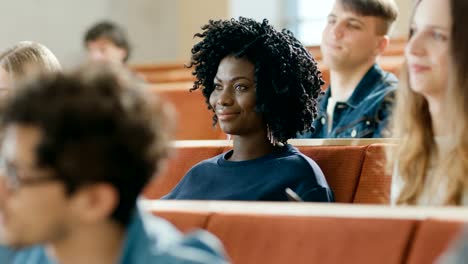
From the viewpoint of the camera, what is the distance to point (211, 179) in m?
2.76

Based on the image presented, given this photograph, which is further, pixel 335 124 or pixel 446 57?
pixel 335 124

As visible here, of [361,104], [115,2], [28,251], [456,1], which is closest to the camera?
[28,251]

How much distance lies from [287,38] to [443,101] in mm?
866

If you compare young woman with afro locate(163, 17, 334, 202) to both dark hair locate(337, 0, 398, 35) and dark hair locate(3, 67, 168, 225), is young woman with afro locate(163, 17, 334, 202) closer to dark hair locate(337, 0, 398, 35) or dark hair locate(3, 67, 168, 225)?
dark hair locate(337, 0, 398, 35)

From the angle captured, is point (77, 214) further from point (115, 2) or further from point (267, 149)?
point (115, 2)

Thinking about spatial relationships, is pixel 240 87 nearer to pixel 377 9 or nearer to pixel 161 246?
pixel 377 9

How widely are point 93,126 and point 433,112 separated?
105cm

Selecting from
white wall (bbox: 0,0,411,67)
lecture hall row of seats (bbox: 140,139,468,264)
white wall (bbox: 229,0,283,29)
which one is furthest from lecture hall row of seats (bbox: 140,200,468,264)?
white wall (bbox: 229,0,283,29)

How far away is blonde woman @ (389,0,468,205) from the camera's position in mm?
1960

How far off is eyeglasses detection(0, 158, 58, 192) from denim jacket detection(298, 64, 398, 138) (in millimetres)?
1961

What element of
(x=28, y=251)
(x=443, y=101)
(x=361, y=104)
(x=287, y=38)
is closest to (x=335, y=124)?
(x=361, y=104)

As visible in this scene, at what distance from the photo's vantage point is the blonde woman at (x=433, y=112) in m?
1.96

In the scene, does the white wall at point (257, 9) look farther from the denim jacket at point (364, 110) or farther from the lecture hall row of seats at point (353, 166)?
the lecture hall row of seats at point (353, 166)

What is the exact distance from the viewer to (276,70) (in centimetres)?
283
